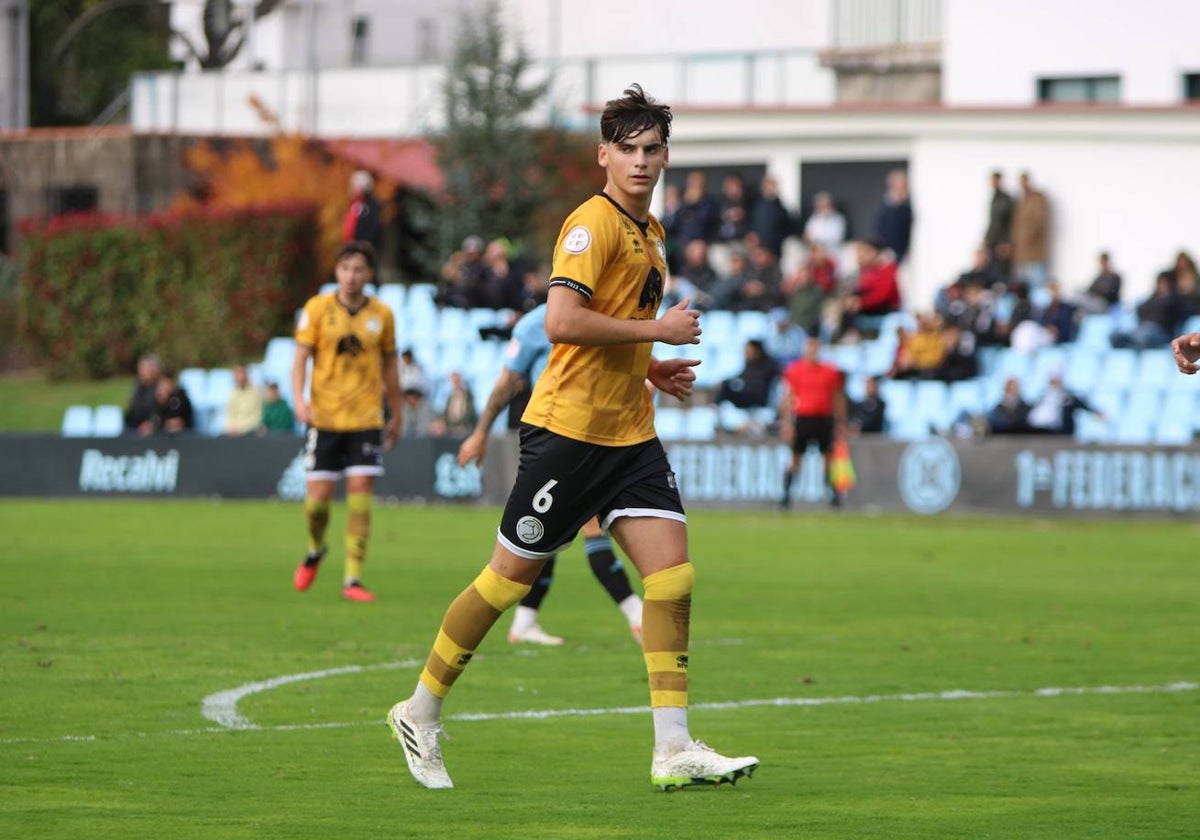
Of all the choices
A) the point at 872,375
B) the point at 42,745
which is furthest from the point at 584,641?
the point at 872,375

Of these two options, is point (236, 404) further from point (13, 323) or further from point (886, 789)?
point (886, 789)

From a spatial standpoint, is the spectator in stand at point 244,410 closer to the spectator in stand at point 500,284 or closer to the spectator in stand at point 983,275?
the spectator in stand at point 500,284

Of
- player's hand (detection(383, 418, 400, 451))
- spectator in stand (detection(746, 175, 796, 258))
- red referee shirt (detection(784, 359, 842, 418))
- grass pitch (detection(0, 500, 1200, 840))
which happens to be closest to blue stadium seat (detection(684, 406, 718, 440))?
red referee shirt (detection(784, 359, 842, 418))

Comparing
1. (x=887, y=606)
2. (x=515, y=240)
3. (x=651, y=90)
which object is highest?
(x=651, y=90)

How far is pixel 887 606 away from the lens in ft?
48.2

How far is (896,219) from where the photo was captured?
31.8 m

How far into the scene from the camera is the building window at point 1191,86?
3222 centimetres

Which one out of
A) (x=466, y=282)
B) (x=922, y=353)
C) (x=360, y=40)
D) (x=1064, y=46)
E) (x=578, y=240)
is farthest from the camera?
(x=360, y=40)

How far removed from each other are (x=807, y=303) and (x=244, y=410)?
8.12 m

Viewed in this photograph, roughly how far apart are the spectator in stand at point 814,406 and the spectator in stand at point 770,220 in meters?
6.64

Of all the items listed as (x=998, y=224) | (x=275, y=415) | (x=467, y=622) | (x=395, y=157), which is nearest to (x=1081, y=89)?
(x=998, y=224)

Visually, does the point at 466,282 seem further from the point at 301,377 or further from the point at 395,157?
the point at 301,377

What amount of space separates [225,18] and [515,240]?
38.8 ft

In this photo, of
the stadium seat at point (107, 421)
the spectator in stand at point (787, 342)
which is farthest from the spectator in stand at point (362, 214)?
the spectator in stand at point (787, 342)
